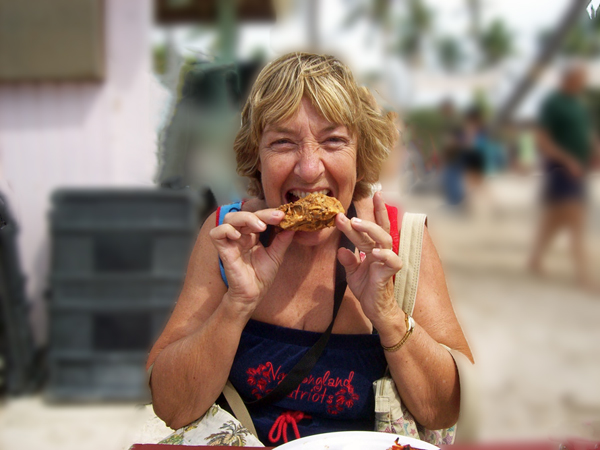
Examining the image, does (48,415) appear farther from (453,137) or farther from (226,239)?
(453,137)

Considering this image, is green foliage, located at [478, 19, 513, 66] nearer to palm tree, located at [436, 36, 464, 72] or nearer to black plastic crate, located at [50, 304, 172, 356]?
palm tree, located at [436, 36, 464, 72]

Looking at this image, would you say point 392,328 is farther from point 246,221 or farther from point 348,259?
point 246,221

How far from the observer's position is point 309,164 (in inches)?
71.5

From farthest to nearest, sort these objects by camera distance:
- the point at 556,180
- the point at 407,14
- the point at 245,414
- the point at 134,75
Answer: the point at 134,75 < the point at 407,14 < the point at 556,180 < the point at 245,414

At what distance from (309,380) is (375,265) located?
489 millimetres

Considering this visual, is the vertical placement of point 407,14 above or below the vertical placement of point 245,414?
above

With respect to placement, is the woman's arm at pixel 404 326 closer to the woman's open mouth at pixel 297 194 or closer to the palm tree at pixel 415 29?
the woman's open mouth at pixel 297 194

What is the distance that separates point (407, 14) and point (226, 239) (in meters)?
1.67

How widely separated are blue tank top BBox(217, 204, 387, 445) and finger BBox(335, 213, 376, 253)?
384 millimetres

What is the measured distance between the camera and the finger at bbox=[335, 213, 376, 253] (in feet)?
5.55

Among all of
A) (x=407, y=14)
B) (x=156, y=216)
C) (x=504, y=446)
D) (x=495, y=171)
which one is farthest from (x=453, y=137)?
(x=156, y=216)

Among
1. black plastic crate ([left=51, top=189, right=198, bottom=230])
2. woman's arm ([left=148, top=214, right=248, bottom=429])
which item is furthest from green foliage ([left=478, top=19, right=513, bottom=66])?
black plastic crate ([left=51, top=189, right=198, bottom=230])

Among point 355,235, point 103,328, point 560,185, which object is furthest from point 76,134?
point 560,185

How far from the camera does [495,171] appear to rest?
221 centimetres
